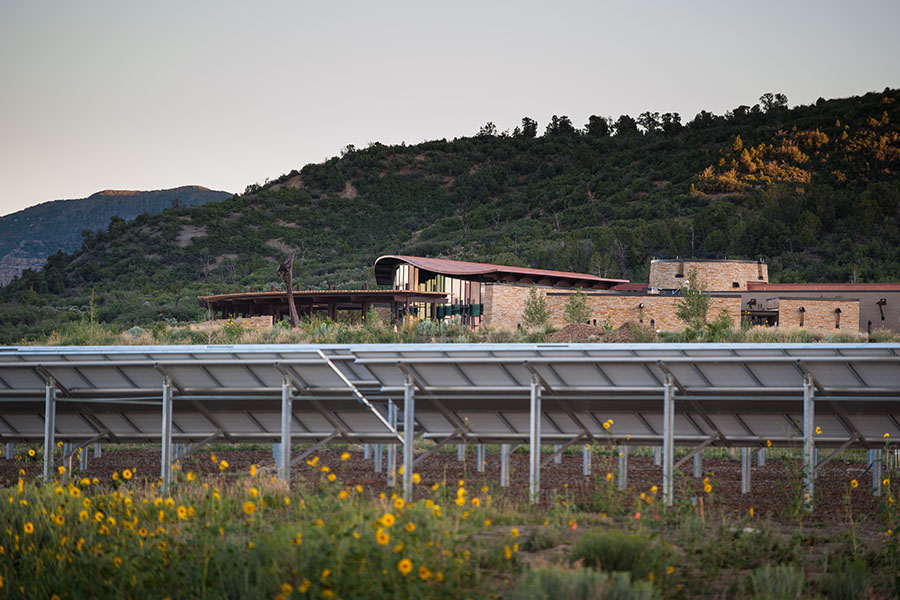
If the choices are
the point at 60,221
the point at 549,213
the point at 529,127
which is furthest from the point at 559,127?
the point at 60,221

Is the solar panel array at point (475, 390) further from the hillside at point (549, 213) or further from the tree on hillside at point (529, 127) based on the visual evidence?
the tree on hillside at point (529, 127)

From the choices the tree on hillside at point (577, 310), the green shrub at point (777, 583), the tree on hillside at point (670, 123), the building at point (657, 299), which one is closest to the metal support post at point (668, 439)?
the green shrub at point (777, 583)

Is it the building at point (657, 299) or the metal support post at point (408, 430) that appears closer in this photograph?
the metal support post at point (408, 430)

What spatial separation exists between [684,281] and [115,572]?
55.6 m

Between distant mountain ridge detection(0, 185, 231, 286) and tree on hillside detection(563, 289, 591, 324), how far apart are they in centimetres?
12058

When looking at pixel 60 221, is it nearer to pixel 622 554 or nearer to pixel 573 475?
pixel 573 475

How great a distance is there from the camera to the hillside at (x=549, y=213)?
266 feet

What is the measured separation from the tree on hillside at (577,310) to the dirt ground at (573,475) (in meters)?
26.1

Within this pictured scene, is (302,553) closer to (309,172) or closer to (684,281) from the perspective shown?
(684,281)

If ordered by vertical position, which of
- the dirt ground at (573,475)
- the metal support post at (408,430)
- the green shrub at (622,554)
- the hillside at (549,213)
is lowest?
the dirt ground at (573,475)

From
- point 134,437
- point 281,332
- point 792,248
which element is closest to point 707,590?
point 134,437

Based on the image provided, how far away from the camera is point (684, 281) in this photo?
201ft

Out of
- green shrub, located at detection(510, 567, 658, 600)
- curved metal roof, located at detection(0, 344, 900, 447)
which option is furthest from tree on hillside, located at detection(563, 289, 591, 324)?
green shrub, located at detection(510, 567, 658, 600)

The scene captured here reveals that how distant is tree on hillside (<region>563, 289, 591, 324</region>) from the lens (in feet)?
159
